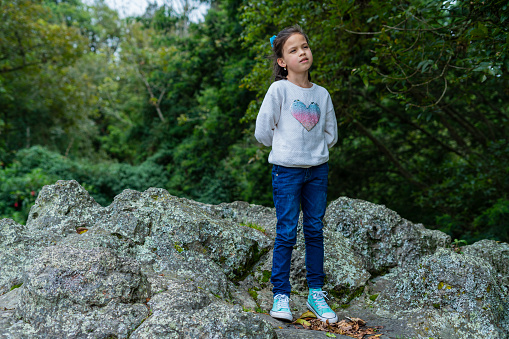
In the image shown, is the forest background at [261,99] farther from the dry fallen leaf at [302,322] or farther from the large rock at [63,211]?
the large rock at [63,211]

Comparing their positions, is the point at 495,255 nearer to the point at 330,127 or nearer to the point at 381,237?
the point at 381,237

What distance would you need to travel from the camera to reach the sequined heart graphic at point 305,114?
270cm

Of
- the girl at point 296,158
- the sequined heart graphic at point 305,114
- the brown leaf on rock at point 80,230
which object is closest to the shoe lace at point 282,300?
the girl at point 296,158

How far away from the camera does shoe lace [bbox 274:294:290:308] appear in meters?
2.49

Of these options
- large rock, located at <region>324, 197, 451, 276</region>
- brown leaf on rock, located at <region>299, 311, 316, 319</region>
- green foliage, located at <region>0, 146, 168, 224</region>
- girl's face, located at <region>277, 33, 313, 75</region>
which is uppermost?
girl's face, located at <region>277, 33, 313, 75</region>

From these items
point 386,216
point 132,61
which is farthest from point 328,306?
point 132,61

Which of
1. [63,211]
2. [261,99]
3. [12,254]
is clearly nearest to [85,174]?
[261,99]

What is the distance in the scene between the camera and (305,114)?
271cm

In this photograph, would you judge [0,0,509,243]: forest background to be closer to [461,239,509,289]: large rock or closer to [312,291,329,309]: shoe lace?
[461,239,509,289]: large rock

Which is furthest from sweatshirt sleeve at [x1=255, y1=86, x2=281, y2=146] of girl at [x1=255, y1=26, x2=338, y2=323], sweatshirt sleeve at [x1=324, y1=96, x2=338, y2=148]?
sweatshirt sleeve at [x1=324, y1=96, x2=338, y2=148]

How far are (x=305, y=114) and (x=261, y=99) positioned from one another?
4.24 m

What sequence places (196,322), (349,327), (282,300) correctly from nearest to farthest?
(196,322) < (349,327) < (282,300)

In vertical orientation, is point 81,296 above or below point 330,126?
below

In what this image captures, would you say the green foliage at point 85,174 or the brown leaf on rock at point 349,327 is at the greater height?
the brown leaf on rock at point 349,327
